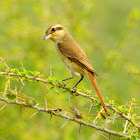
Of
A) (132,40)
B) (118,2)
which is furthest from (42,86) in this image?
(118,2)

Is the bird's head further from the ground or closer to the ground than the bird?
further from the ground

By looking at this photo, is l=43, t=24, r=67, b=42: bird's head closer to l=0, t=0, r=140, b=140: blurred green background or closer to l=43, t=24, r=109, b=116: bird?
l=43, t=24, r=109, b=116: bird

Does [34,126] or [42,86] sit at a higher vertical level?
[42,86]

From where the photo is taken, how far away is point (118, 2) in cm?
916

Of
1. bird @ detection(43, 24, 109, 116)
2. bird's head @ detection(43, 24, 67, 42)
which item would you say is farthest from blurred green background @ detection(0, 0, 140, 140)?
bird's head @ detection(43, 24, 67, 42)

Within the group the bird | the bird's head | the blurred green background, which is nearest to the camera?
the bird

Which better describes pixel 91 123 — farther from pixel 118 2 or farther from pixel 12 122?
pixel 118 2

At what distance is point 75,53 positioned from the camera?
443 cm

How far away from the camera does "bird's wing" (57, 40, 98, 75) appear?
426 cm

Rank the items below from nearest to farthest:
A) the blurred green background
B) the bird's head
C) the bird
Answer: the bird → the bird's head → the blurred green background

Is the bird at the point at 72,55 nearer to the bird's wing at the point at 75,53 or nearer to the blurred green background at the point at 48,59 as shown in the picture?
the bird's wing at the point at 75,53

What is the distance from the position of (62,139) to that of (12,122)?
707 millimetres

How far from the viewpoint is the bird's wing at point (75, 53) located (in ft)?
14.0

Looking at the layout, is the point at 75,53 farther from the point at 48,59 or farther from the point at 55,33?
the point at 48,59
